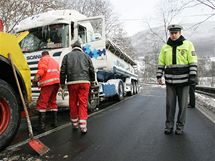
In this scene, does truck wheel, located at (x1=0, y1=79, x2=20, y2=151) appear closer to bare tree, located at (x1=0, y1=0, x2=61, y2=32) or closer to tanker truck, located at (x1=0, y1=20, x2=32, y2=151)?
tanker truck, located at (x1=0, y1=20, x2=32, y2=151)

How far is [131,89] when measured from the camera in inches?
730

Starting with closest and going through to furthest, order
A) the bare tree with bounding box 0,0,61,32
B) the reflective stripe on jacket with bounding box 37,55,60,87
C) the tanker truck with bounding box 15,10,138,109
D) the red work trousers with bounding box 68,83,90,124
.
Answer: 1. the red work trousers with bounding box 68,83,90,124
2. the reflective stripe on jacket with bounding box 37,55,60,87
3. the tanker truck with bounding box 15,10,138,109
4. the bare tree with bounding box 0,0,61,32

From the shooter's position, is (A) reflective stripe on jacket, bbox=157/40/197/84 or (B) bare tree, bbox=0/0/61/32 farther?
(B) bare tree, bbox=0/0/61/32

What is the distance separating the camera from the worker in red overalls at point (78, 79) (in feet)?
20.9

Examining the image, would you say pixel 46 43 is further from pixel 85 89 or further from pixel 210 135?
pixel 210 135

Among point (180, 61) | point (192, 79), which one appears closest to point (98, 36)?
point (180, 61)

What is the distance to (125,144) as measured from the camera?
5367 millimetres

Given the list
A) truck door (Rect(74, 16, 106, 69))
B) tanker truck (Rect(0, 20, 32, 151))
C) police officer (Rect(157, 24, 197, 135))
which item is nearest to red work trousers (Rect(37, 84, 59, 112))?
tanker truck (Rect(0, 20, 32, 151))

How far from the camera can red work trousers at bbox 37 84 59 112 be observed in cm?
691

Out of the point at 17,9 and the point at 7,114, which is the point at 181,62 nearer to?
the point at 7,114

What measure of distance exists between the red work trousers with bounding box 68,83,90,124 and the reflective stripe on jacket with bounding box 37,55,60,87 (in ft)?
2.46

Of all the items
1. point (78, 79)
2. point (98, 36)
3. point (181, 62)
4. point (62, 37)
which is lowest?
point (78, 79)

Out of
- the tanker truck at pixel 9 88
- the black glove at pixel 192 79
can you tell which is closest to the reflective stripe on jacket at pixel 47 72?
the tanker truck at pixel 9 88

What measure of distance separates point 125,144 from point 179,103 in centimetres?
155
